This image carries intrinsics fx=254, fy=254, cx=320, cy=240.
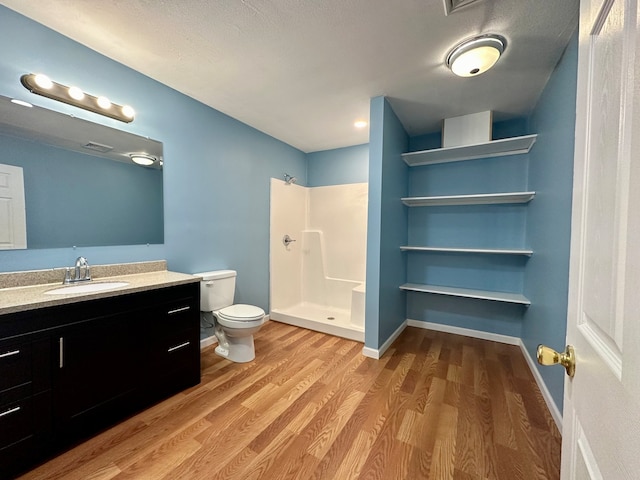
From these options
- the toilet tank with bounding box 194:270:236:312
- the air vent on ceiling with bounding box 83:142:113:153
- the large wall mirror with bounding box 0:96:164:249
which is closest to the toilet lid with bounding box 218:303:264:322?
the toilet tank with bounding box 194:270:236:312

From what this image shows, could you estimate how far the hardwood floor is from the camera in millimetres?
1261

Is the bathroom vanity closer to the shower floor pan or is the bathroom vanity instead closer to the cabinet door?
the cabinet door

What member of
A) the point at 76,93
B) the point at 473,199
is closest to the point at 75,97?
the point at 76,93

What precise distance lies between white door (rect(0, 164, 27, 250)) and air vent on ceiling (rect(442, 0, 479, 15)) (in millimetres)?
2587

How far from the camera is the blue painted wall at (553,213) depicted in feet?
5.02

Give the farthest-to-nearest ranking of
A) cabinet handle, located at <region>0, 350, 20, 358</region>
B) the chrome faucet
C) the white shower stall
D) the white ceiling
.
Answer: the white shower stall, the chrome faucet, the white ceiling, cabinet handle, located at <region>0, 350, 20, 358</region>

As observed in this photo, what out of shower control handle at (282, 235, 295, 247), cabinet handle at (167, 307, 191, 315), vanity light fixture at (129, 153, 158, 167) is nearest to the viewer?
cabinet handle at (167, 307, 191, 315)

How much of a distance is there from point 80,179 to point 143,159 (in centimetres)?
45

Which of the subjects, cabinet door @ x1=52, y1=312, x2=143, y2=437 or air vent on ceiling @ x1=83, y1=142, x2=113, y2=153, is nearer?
cabinet door @ x1=52, y1=312, x2=143, y2=437

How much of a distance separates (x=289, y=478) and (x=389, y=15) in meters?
2.48

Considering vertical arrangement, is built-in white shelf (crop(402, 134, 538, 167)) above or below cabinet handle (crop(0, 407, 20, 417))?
above

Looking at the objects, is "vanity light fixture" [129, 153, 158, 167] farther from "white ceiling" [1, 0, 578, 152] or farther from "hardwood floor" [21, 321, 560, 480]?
"hardwood floor" [21, 321, 560, 480]

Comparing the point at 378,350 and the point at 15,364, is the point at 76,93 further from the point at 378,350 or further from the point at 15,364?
the point at 378,350

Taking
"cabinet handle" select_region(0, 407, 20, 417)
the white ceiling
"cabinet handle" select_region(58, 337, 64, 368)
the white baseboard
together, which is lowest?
the white baseboard
